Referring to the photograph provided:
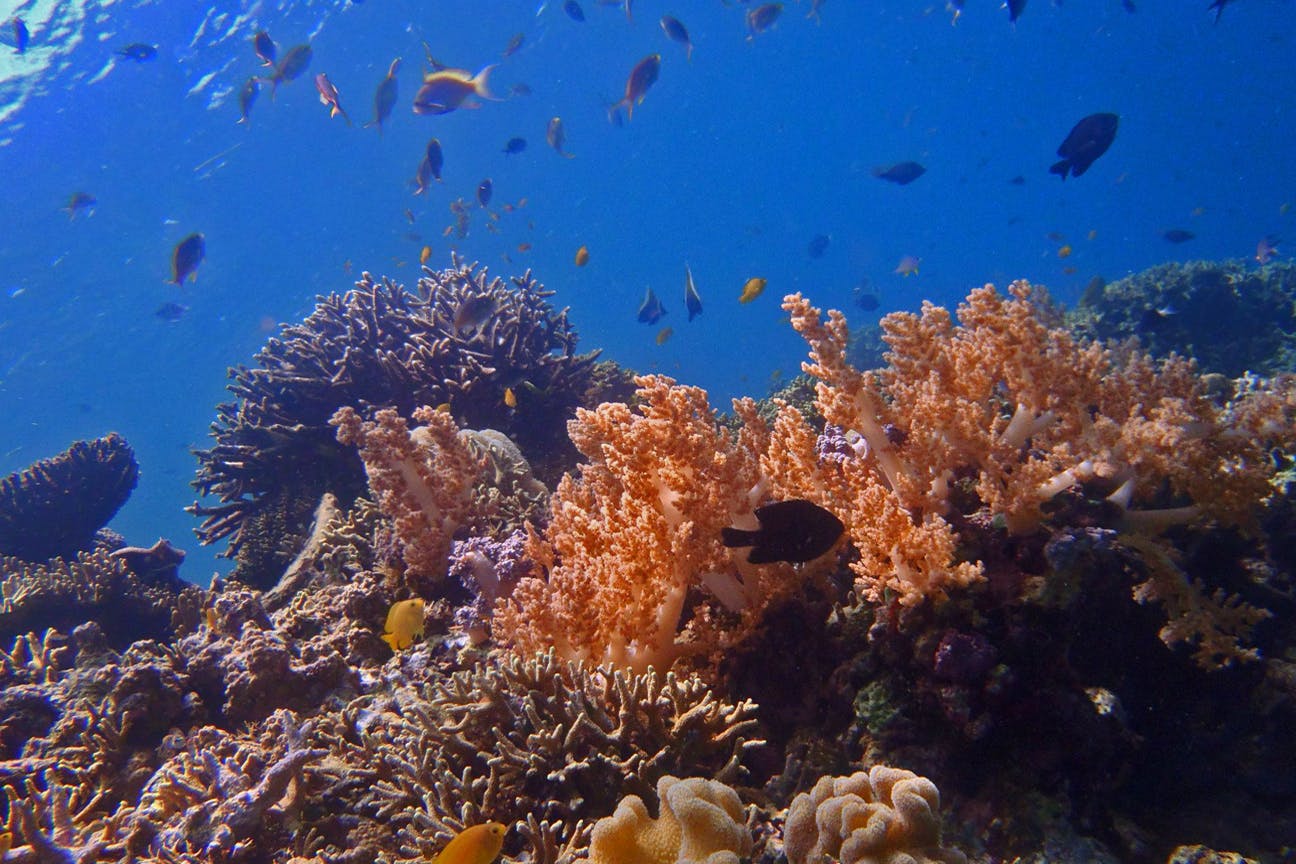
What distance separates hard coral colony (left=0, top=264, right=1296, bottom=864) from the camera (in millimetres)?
2426

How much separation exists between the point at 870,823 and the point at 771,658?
4.29ft

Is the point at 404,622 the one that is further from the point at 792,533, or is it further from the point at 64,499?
the point at 64,499

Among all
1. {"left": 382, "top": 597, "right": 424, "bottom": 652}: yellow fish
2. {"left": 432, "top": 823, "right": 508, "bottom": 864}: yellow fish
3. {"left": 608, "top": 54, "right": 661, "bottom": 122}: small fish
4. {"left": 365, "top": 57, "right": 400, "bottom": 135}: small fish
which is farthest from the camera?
{"left": 608, "top": 54, "right": 661, "bottom": 122}: small fish

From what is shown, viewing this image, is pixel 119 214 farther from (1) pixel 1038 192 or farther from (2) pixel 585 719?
(1) pixel 1038 192

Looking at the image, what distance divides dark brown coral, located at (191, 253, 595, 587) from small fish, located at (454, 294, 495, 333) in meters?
0.03

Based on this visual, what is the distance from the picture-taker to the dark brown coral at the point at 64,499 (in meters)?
9.32

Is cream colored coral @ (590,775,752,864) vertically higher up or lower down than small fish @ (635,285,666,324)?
lower down

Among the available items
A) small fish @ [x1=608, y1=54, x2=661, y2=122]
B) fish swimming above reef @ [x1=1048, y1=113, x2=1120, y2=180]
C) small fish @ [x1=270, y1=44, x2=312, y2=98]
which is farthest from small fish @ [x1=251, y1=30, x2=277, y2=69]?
fish swimming above reef @ [x1=1048, y1=113, x2=1120, y2=180]

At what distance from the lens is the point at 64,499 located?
31.3ft

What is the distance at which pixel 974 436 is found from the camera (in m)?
2.90

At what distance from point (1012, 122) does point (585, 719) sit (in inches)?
5642

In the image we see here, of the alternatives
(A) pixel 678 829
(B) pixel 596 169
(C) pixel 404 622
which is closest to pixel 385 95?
(C) pixel 404 622

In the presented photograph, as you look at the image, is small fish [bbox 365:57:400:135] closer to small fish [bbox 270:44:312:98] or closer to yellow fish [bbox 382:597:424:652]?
small fish [bbox 270:44:312:98]

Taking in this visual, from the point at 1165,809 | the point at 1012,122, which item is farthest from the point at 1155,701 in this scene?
the point at 1012,122
